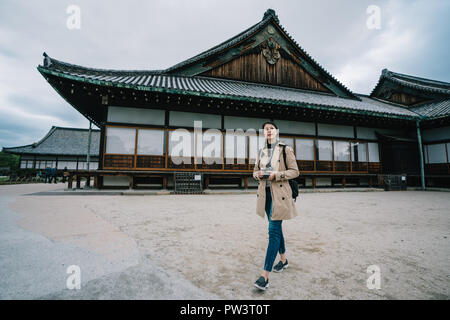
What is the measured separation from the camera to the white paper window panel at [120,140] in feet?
27.5

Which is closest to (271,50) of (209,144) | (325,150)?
(325,150)

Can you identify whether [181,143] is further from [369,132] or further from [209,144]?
[369,132]

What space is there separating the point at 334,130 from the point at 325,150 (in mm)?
1391

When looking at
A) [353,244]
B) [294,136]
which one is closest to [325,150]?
[294,136]

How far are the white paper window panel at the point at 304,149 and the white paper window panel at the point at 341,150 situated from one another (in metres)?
1.53

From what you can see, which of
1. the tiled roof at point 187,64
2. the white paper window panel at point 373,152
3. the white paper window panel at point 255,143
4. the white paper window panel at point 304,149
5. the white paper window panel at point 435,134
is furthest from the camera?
the white paper window panel at point 373,152

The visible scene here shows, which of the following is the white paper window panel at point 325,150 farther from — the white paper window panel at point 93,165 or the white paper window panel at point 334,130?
the white paper window panel at point 93,165

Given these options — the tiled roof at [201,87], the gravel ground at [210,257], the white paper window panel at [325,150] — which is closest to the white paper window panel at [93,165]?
the tiled roof at [201,87]

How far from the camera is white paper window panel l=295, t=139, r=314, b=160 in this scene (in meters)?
10.5

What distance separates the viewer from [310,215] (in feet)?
14.8

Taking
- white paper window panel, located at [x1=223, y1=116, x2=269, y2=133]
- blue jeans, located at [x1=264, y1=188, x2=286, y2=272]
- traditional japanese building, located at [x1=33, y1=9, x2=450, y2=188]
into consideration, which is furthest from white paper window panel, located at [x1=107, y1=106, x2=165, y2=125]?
blue jeans, located at [x1=264, y1=188, x2=286, y2=272]

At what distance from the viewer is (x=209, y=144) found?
9.25 metres

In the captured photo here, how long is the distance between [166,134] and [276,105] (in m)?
5.24
